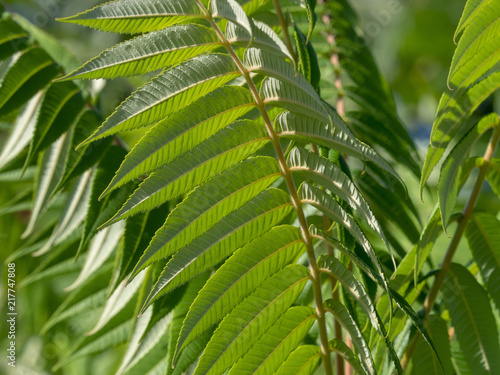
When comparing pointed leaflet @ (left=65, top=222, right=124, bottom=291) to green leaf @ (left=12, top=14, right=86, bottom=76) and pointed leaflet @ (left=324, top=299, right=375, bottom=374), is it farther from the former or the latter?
pointed leaflet @ (left=324, top=299, right=375, bottom=374)

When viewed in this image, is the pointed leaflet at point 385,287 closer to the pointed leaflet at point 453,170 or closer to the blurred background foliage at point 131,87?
the pointed leaflet at point 453,170

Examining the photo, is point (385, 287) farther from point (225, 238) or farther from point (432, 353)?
point (432, 353)

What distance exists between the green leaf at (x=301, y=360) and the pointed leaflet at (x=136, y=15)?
49cm

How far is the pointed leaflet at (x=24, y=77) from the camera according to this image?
98 centimetres

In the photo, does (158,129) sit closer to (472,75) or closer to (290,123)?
(290,123)

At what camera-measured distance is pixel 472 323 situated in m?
0.88

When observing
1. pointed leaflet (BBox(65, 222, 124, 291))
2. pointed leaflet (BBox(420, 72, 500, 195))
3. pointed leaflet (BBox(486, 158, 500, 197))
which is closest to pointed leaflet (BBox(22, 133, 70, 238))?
pointed leaflet (BBox(65, 222, 124, 291))

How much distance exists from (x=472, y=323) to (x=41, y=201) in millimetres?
766

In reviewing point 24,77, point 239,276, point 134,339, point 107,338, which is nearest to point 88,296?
point 107,338

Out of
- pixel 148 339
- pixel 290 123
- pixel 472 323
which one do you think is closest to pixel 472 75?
pixel 290 123

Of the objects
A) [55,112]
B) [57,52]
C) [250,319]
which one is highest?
[57,52]

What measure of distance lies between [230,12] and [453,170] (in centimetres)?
40

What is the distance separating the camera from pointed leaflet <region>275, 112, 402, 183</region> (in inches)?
24.7

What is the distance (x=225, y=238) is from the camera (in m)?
0.71
